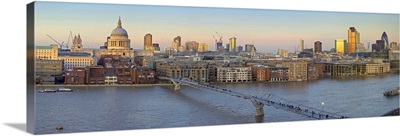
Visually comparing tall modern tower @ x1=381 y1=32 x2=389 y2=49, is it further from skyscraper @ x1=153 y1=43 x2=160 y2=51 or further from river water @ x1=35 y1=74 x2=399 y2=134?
skyscraper @ x1=153 y1=43 x2=160 y2=51

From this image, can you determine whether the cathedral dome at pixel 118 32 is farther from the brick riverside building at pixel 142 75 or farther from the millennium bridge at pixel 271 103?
the millennium bridge at pixel 271 103

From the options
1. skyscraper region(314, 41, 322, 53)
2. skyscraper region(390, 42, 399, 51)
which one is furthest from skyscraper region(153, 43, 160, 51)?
skyscraper region(390, 42, 399, 51)

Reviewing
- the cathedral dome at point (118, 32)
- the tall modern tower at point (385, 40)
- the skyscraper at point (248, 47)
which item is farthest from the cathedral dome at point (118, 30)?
the tall modern tower at point (385, 40)

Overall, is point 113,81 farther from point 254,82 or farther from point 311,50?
point 311,50

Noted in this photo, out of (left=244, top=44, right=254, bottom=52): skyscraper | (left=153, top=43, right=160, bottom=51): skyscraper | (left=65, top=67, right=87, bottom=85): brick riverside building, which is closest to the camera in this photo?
(left=65, top=67, right=87, bottom=85): brick riverside building

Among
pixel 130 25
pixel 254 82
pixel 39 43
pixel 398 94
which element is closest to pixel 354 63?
pixel 398 94
